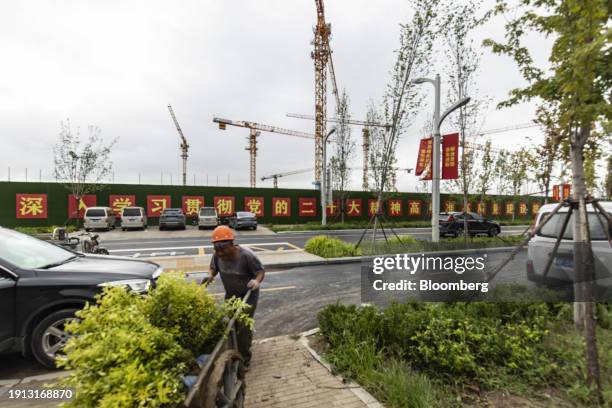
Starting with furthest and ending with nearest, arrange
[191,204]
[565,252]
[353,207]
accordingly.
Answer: [353,207], [191,204], [565,252]

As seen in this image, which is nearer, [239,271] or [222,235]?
[222,235]

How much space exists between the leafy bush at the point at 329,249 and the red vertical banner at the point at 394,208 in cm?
1965

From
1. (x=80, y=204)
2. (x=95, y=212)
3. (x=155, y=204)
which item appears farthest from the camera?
(x=155, y=204)

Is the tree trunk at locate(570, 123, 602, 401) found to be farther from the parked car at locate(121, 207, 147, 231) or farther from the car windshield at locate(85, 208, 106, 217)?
the car windshield at locate(85, 208, 106, 217)

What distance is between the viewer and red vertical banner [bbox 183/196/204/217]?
25047 millimetres

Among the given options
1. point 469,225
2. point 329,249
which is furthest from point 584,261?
point 469,225

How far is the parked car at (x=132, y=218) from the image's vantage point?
789 inches

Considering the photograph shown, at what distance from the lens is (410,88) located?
29.2 feet

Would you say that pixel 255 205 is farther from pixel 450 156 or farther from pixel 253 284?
pixel 253 284

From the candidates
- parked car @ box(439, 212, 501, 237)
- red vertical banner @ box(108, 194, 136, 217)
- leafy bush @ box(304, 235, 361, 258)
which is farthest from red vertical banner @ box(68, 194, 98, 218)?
parked car @ box(439, 212, 501, 237)

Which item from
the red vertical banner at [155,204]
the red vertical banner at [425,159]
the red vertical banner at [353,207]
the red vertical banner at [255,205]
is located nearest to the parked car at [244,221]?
the red vertical banner at [255,205]

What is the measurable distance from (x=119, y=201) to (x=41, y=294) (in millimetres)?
24044

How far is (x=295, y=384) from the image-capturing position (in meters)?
2.92

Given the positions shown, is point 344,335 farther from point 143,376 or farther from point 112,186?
point 112,186
